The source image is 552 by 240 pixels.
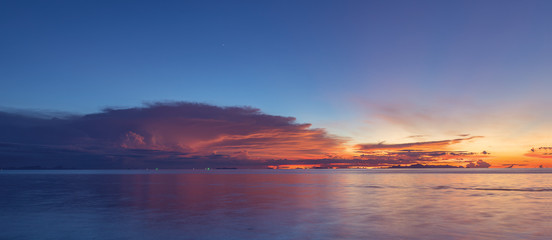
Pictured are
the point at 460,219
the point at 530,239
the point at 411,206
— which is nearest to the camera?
the point at 530,239

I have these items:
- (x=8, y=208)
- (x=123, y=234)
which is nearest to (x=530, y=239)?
(x=123, y=234)

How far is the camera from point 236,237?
61.9 feet

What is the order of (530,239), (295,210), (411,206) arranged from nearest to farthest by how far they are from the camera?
(530,239) → (295,210) → (411,206)

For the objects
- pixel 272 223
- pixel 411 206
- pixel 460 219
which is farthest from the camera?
pixel 411 206

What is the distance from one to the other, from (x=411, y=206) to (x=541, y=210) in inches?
369

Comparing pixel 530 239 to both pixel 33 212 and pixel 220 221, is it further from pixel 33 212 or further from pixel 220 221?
pixel 33 212

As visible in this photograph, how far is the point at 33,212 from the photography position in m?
28.1

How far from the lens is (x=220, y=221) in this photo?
23625 millimetres

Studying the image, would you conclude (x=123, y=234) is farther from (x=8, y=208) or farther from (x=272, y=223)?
(x=8, y=208)

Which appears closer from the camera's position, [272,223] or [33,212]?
[272,223]

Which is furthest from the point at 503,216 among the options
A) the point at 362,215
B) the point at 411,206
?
the point at 362,215

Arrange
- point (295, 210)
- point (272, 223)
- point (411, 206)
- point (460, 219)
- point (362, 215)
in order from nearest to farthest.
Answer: point (272, 223) < point (460, 219) < point (362, 215) < point (295, 210) < point (411, 206)

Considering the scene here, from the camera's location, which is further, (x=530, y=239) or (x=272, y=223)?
(x=272, y=223)

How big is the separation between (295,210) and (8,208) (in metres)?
22.8
